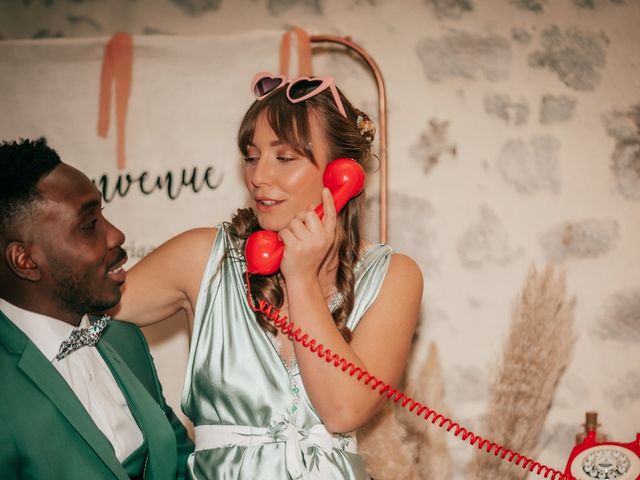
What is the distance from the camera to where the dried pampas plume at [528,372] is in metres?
2.44

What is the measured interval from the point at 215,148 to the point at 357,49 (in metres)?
0.57

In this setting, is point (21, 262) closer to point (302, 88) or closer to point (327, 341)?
point (327, 341)

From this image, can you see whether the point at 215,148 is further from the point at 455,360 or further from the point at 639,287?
the point at 639,287

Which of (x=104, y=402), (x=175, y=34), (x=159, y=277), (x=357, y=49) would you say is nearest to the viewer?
(x=104, y=402)

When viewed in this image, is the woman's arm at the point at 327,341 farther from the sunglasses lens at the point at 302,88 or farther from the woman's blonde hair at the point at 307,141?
the sunglasses lens at the point at 302,88

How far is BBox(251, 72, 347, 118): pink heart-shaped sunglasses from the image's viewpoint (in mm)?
1725

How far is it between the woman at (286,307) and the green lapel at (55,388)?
10.6 inches

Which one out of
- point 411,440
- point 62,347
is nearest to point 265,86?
point 62,347

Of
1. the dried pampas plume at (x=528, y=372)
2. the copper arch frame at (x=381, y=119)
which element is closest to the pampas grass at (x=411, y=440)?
the dried pampas plume at (x=528, y=372)

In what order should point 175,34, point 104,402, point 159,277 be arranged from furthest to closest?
point 175,34 < point 159,277 < point 104,402

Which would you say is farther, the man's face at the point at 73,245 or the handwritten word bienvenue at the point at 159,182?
the handwritten word bienvenue at the point at 159,182

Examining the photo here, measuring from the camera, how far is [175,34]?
263cm

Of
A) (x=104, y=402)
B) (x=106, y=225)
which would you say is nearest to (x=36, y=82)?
(x=106, y=225)

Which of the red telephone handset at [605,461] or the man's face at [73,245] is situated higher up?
the man's face at [73,245]
